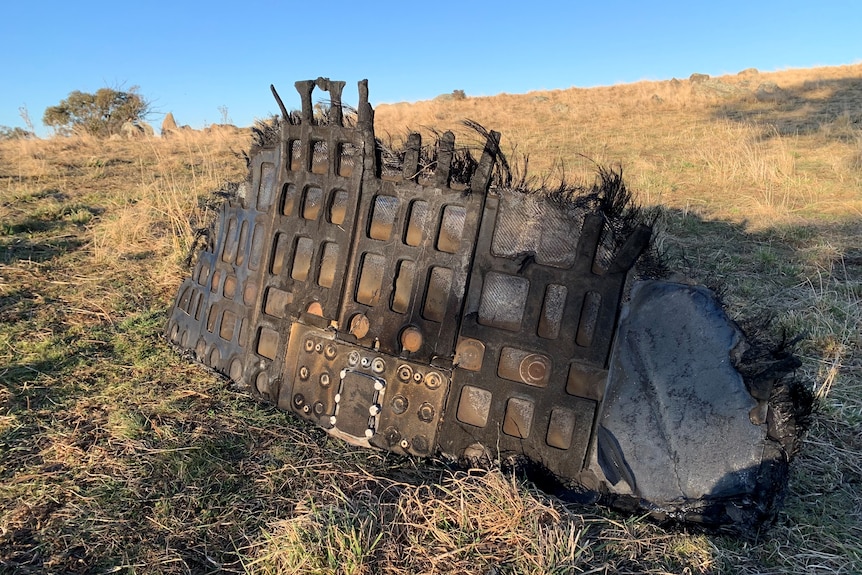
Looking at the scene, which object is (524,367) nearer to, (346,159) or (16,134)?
(346,159)

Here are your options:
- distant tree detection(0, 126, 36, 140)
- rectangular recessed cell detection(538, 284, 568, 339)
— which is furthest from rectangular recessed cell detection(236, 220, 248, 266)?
distant tree detection(0, 126, 36, 140)

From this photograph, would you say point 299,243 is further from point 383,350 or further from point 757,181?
point 757,181

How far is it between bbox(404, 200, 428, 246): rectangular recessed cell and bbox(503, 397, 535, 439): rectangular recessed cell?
0.92m

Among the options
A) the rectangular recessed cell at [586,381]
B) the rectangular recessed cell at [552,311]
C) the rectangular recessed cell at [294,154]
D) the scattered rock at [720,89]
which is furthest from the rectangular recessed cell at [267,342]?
the scattered rock at [720,89]

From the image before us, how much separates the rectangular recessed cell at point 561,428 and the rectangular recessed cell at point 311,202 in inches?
66.4

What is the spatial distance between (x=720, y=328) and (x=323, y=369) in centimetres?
195

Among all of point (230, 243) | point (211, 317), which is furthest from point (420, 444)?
point (230, 243)

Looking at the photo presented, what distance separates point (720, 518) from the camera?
2.38m

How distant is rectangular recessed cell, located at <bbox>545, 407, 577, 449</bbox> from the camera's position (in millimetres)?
2500

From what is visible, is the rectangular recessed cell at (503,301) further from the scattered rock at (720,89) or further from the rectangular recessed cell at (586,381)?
the scattered rock at (720,89)

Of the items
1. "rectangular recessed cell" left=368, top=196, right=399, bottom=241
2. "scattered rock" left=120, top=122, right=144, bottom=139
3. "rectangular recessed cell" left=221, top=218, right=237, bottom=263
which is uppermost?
"scattered rock" left=120, top=122, right=144, bottom=139

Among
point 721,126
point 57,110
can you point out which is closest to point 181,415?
point 721,126

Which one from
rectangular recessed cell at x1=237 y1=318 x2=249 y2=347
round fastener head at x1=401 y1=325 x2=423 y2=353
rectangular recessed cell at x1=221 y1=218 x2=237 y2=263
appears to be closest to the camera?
round fastener head at x1=401 y1=325 x2=423 y2=353

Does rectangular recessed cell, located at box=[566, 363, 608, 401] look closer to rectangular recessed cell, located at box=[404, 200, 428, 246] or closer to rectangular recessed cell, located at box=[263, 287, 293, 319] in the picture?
rectangular recessed cell, located at box=[404, 200, 428, 246]
